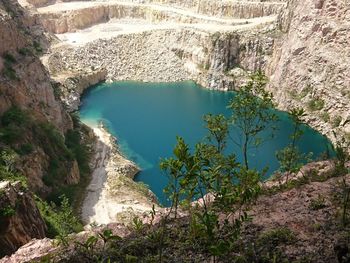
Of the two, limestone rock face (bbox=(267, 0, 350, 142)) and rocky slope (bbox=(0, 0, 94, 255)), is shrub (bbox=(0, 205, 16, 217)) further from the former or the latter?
limestone rock face (bbox=(267, 0, 350, 142))

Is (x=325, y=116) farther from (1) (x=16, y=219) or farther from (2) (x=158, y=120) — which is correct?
(1) (x=16, y=219)

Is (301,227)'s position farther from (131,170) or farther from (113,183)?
(131,170)

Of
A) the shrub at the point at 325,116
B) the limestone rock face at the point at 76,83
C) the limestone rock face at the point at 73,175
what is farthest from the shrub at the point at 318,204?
the limestone rock face at the point at 76,83

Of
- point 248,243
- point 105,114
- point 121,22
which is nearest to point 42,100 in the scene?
point 105,114

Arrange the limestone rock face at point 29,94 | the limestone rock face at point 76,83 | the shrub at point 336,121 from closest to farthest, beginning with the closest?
the limestone rock face at point 29,94
the shrub at point 336,121
the limestone rock face at point 76,83

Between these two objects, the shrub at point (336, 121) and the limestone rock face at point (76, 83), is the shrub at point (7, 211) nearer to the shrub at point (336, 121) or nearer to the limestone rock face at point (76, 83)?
the limestone rock face at point (76, 83)

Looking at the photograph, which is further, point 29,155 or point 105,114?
point 105,114
